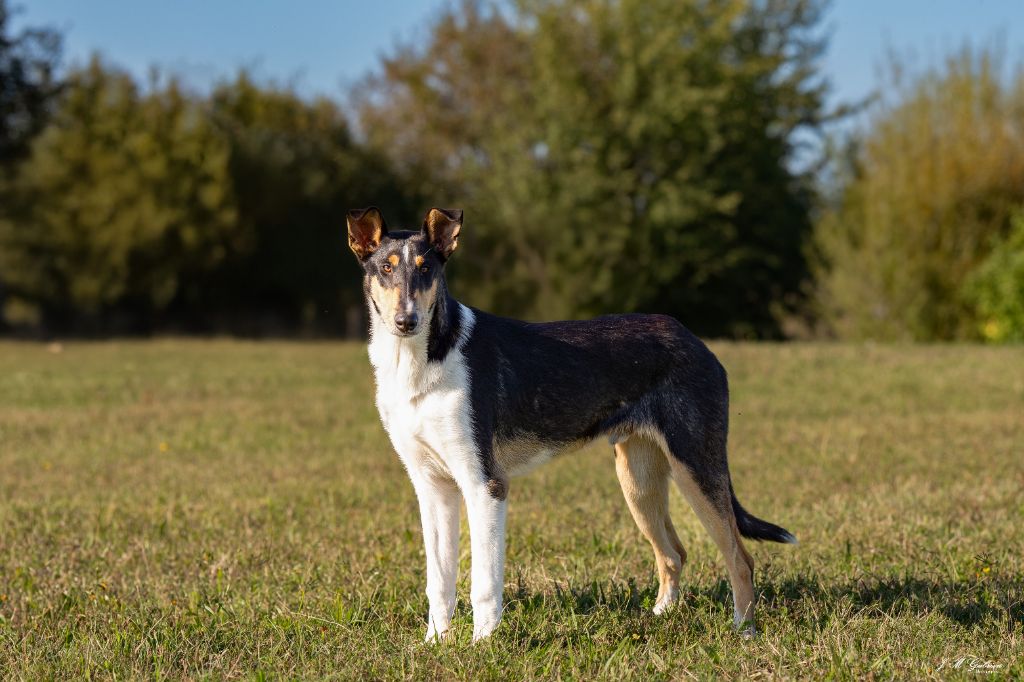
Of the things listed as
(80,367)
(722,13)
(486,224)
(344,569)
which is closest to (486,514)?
(344,569)

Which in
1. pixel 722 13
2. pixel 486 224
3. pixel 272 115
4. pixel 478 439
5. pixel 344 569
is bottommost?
pixel 344 569

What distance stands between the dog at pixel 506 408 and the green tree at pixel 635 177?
24644 mm

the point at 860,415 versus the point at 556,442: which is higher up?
the point at 556,442

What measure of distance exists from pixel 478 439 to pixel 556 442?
52 centimetres

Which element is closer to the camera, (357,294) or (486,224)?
(486,224)

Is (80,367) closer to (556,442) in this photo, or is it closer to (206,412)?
(206,412)

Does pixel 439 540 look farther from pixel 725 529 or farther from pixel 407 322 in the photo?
pixel 725 529

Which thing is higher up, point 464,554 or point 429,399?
point 429,399

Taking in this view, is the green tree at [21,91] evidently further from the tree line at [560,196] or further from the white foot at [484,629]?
the white foot at [484,629]

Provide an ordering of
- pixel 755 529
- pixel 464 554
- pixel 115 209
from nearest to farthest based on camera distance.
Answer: pixel 755 529 → pixel 464 554 → pixel 115 209

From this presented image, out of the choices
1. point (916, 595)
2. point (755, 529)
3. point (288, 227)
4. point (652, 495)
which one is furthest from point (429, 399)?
point (288, 227)

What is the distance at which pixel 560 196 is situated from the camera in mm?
32875

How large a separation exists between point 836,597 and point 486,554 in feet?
6.70

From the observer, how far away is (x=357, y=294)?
3428 cm
